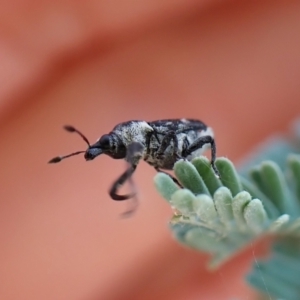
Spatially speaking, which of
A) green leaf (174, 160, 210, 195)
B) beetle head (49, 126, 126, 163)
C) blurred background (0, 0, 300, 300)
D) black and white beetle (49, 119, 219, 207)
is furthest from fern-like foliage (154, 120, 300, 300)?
blurred background (0, 0, 300, 300)

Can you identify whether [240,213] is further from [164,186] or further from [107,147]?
[107,147]

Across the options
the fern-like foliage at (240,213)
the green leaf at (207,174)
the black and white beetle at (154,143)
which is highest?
the black and white beetle at (154,143)

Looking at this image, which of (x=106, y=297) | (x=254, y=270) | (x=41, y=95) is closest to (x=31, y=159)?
(x=41, y=95)

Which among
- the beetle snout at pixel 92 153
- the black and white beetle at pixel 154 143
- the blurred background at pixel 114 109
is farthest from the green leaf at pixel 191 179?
the blurred background at pixel 114 109

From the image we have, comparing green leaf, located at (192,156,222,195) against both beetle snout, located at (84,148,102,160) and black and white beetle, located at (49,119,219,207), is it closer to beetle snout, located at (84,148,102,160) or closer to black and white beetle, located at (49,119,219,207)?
black and white beetle, located at (49,119,219,207)

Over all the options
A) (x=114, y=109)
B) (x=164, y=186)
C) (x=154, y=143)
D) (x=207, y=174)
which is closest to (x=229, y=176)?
(x=207, y=174)

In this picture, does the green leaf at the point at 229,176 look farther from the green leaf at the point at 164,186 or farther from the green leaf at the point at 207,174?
the green leaf at the point at 164,186
